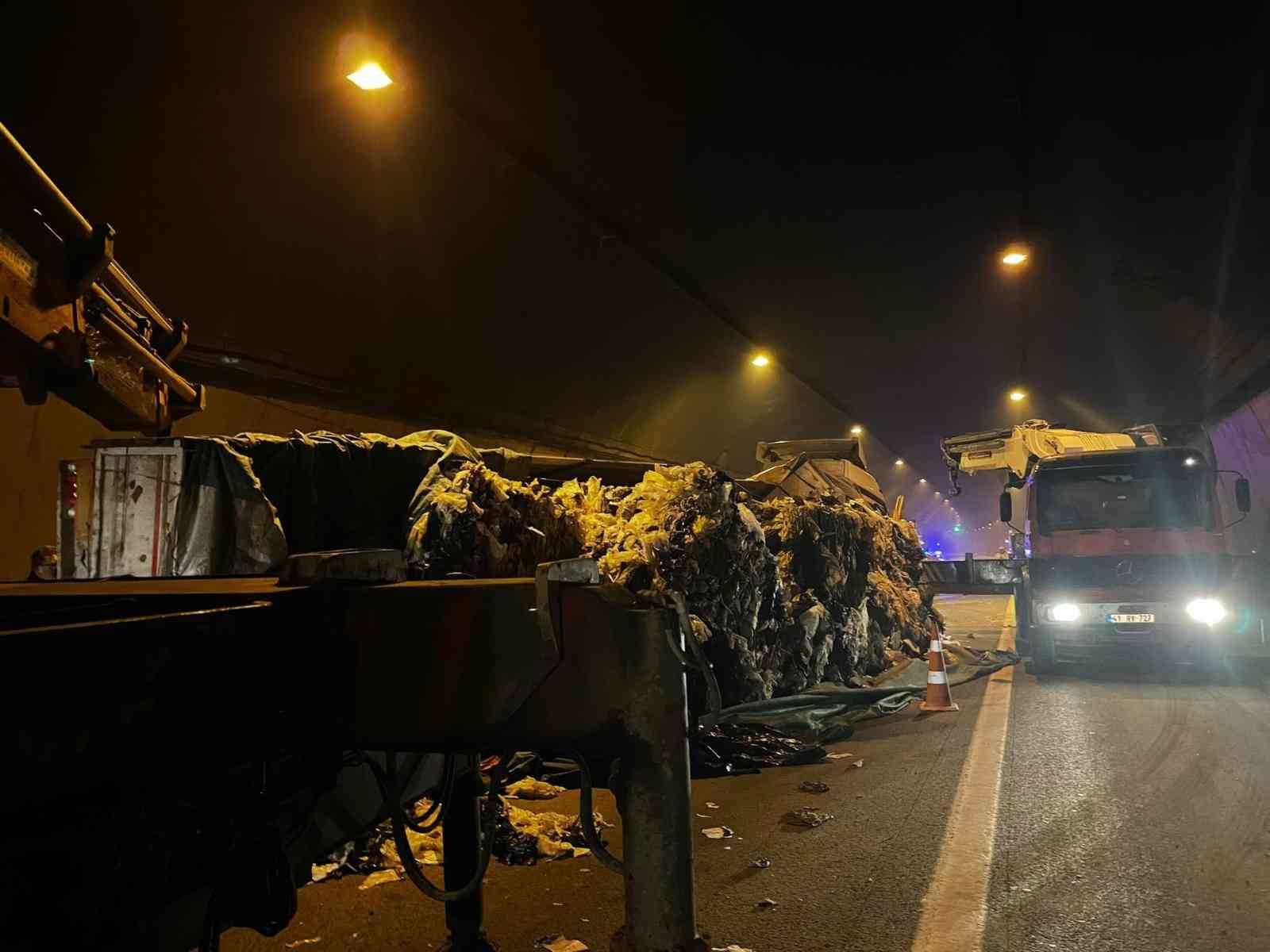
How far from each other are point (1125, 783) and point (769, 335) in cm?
1179

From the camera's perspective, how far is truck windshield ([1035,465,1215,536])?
11227 millimetres

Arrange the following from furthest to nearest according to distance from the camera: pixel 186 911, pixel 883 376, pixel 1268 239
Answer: pixel 883 376
pixel 1268 239
pixel 186 911

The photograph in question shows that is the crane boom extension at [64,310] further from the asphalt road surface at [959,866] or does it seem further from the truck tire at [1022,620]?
the truck tire at [1022,620]

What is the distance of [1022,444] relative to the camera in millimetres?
15273

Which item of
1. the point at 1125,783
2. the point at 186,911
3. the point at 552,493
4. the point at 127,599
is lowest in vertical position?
the point at 1125,783

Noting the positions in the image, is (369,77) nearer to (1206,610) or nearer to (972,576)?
(1206,610)

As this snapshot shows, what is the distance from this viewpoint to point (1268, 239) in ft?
33.0

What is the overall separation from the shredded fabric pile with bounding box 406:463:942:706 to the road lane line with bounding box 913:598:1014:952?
7.42ft

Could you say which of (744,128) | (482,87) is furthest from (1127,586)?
(482,87)

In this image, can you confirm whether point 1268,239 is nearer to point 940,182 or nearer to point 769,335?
point 940,182

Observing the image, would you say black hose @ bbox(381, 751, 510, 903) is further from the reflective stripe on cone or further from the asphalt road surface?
the reflective stripe on cone

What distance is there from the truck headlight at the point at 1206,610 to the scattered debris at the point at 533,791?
8762 millimetres

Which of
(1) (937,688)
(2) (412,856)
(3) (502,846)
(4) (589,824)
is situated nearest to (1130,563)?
(1) (937,688)

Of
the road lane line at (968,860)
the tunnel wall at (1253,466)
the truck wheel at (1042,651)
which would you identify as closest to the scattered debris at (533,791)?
the road lane line at (968,860)
